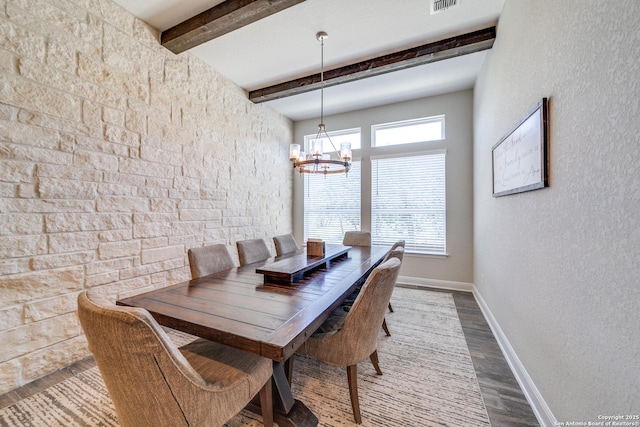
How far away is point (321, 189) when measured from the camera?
16.3ft

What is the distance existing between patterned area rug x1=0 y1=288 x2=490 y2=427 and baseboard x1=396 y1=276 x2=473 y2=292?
169cm

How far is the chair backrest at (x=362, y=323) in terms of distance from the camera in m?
1.39

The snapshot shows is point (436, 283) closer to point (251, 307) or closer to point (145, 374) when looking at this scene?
point (251, 307)

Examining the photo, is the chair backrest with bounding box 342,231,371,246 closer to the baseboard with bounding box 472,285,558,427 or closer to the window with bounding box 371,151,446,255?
the window with bounding box 371,151,446,255

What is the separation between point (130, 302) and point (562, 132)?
2.52 metres

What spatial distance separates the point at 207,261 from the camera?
2092 mm

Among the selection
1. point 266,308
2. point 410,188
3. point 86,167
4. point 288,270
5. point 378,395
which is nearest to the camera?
point 266,308

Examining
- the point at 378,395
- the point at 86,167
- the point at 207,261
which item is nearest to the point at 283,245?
the point at 207,261

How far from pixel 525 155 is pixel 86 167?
3359 millimetres

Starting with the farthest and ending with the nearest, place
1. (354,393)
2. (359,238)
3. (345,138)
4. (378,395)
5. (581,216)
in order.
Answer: (345,138) < (359,238) < (378,395) < (354,393) < (581,216)

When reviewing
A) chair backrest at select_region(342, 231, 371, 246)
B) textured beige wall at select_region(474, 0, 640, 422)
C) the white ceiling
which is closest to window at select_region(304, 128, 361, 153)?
the white ceiling

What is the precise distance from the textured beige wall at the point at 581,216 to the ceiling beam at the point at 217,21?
1.84 meters

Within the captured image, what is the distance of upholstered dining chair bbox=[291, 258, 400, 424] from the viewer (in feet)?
4.58

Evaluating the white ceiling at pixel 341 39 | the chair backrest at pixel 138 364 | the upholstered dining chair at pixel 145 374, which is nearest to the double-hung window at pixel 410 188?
the white ceiling at pixel 341 39
